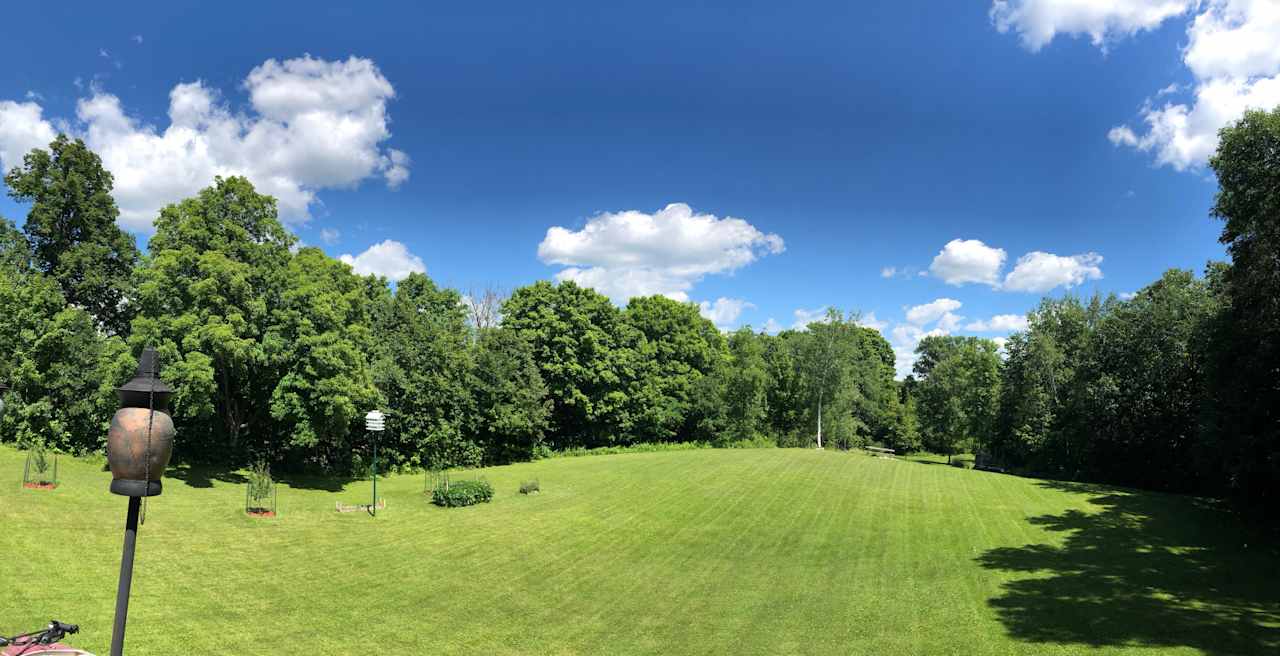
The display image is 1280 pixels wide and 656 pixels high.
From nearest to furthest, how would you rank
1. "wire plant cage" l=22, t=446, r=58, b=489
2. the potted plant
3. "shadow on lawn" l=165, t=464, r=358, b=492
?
"wire plant cage" l=22, t=446, r=58, b=489, the potted plant, "shadow on lawn" l=165, t=464, r=358, b=492

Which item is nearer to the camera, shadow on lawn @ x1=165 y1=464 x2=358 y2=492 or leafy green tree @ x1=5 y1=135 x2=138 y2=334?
shadow on lawn @ x1=165 y1=464 x2=358 y2=492

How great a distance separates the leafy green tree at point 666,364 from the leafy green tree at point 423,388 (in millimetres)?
15554

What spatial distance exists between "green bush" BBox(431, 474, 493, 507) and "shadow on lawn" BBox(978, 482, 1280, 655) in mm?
18375

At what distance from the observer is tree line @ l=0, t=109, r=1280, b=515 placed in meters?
20.8

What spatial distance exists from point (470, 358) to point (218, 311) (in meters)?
14.7

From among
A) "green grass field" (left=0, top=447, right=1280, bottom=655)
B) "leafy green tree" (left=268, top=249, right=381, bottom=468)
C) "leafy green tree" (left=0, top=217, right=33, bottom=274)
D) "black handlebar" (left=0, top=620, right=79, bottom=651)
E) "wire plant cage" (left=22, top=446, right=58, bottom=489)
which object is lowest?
"green grass field" (left=0, top=447, right=1280, bottom=655)

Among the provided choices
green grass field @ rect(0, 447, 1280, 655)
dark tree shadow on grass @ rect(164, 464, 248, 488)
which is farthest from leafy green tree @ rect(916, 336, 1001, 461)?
dark tree shadow on grass @ rect(164, 464, 248, 488)

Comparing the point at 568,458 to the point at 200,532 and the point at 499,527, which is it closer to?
the point at 499,527

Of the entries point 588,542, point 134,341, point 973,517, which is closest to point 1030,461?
point 973,517

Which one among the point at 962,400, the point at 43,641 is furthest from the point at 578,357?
the point at 43,641

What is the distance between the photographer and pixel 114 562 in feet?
45.4

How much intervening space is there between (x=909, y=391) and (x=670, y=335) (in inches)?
1678

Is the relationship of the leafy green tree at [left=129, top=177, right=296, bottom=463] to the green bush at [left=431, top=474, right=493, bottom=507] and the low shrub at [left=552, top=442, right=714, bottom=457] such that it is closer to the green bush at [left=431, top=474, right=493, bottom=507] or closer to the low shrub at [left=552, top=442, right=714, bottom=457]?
the green bush at [left=431, top=474, right=493, bottom=507]

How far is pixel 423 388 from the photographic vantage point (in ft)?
119
